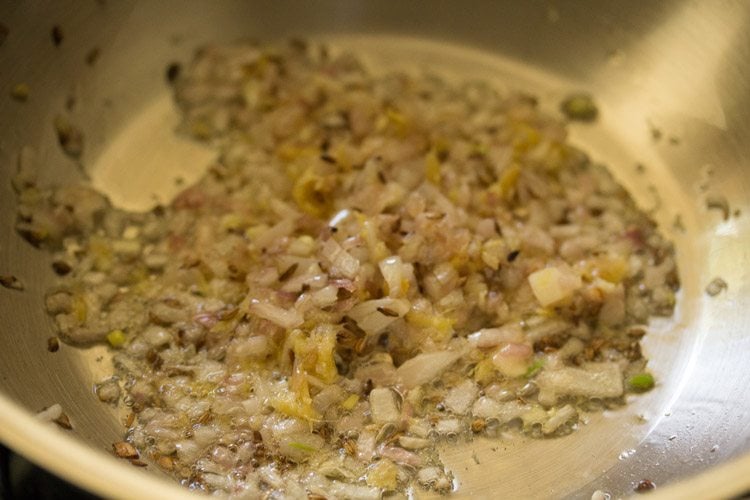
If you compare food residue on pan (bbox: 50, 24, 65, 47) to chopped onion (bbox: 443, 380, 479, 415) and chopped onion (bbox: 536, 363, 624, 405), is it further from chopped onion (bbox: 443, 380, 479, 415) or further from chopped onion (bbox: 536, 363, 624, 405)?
chopped onion (bbox: 536, 363, 624, 405)

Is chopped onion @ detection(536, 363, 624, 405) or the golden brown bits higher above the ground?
chopped onion @ detection(536, 363, 624, 405)

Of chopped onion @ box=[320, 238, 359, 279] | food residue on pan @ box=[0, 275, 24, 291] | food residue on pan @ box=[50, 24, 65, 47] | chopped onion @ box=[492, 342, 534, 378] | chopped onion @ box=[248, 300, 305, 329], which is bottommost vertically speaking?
chopped onion @ box=[492, 342, 534, 378]

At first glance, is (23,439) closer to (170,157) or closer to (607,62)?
(170,157)

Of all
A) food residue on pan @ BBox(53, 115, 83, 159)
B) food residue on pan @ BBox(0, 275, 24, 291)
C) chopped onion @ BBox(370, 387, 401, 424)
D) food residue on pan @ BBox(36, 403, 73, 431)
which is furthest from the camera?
food residue on pan @ BBox(53, 115, 83, 159)

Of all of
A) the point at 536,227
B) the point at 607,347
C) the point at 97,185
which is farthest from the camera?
the point at 97,185

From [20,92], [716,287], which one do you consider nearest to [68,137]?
[20,92]

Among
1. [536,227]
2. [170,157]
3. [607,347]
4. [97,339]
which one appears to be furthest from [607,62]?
[97,339]

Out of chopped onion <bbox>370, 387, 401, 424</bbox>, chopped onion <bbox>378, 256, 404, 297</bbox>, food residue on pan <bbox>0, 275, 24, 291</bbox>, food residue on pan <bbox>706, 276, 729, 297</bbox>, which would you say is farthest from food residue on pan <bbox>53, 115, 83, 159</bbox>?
food residue on pan <bbox>706, 276, 729, 297</bbox>

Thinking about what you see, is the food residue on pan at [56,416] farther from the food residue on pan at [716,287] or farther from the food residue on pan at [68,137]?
the food residue on pan at [716,287]
